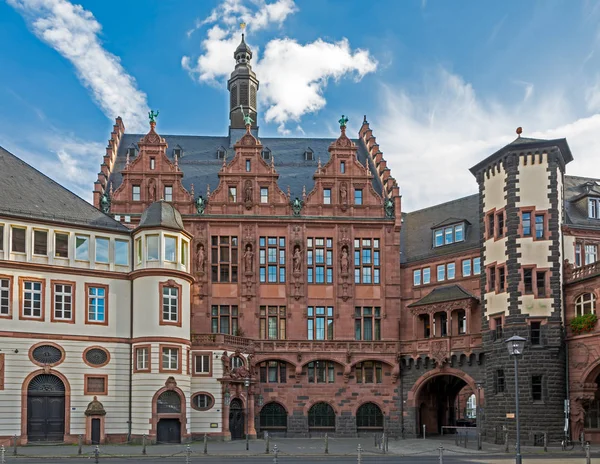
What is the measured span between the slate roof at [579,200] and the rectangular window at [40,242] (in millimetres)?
34613

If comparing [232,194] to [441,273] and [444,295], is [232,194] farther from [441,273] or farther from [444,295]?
[444,295]

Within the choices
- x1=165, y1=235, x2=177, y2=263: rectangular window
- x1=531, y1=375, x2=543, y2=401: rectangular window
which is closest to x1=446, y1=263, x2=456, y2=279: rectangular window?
x1=531, y1=375, x2=543, y2=401: rectangular window

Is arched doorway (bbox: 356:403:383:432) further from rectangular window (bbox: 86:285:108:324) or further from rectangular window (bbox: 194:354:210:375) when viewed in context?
rectangular window (bbox: 86:285:108:324)

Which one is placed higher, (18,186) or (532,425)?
(18,186)

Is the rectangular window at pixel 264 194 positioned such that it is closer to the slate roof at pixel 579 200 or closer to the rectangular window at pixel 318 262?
the rectangular window at pixel 318 262

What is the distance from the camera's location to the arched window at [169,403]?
57969 mm

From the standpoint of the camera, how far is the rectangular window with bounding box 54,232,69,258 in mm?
58312

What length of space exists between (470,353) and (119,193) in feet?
93.7

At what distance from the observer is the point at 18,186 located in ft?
195

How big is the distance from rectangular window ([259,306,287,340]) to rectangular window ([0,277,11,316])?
20304 millimetres

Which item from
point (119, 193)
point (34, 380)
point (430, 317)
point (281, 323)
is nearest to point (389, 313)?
point (430, 317)

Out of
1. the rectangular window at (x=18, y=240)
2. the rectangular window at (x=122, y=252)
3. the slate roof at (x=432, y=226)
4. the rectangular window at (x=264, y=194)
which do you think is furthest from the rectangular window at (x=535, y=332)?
the rectangular window at (x=18, y=240)

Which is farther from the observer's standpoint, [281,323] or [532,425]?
[281,323]

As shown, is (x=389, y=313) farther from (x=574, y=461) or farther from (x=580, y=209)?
(x=574, y=461)
